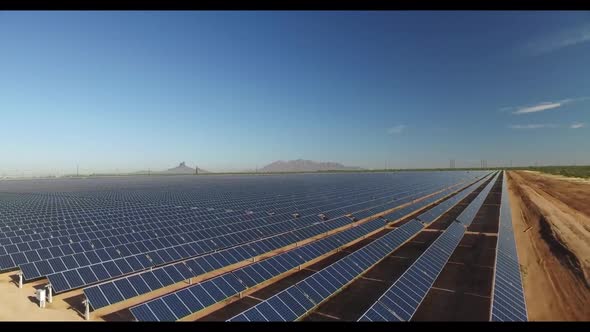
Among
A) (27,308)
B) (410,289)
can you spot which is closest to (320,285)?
(410,289)

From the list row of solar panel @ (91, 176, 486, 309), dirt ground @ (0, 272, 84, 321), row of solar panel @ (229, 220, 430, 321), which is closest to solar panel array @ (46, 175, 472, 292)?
dirt ground @ (0, 272, 84, 321)

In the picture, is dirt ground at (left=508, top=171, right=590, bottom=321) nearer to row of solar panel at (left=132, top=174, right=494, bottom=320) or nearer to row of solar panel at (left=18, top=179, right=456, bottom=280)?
row of solar panel at (left=132, top=174, right=494, bottom=320)

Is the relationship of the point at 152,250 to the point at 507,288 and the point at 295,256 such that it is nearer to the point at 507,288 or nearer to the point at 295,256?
the point at 295,256

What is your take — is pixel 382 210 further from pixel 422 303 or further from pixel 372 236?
pixel 422 303

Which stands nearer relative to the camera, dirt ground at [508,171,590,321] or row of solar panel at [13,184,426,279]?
dirt ground at [508,171,590,321]

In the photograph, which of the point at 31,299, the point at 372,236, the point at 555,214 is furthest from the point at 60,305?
the point at 555,214

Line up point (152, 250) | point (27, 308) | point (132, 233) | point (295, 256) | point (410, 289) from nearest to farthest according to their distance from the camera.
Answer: point (27, 308) < point (410, 289) < point (295, 256) < point (152, 250) < point (132, 233)

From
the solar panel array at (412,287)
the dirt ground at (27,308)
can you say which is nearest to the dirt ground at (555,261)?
the solar panel array at (412,287)
